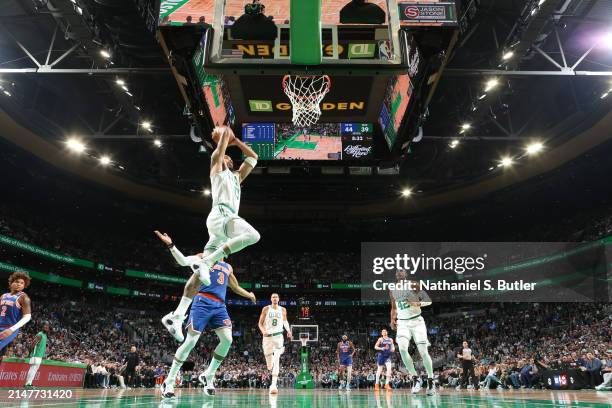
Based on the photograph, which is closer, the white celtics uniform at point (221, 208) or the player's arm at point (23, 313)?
the white celtics uniform at point (221, 208)

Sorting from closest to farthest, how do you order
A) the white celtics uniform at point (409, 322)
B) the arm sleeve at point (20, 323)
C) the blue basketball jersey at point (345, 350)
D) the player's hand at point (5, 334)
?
1. the player's hand at point (5, 334)
2. the arm sleeve at point (20, 323)
3. the white celtics uniform at point (409, 322)
4. the blue basketball jersey at point (345, 350)

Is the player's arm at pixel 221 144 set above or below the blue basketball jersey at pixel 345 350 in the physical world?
above

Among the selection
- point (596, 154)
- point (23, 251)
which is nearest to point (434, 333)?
point (596, 154)

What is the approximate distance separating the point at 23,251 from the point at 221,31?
2606cm

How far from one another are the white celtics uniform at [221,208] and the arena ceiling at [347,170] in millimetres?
6313

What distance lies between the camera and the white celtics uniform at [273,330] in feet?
33.3

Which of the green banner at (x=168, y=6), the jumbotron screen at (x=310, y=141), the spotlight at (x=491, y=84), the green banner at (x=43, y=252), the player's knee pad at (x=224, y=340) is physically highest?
the spotlight at (x=491, y=84)

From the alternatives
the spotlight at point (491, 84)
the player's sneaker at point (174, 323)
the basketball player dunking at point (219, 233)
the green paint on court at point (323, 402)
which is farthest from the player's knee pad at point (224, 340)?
the spotlight at point (491, 84)

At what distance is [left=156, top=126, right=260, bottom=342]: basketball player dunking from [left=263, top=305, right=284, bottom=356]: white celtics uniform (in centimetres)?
470

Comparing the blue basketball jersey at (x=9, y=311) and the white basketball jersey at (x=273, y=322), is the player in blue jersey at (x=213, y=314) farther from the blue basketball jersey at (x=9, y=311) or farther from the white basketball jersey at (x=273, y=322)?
the white basketball jersey at (x=273, y=322)

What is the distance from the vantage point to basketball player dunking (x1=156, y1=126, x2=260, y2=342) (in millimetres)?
5371

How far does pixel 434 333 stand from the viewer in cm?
3506

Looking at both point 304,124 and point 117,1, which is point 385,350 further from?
point 117,1

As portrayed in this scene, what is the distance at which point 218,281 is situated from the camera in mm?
6902
